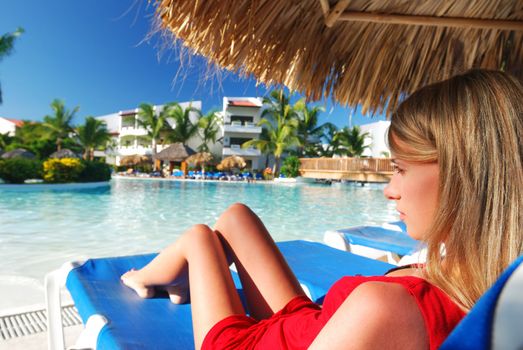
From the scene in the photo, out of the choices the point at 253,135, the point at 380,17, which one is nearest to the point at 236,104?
the point at 253,135

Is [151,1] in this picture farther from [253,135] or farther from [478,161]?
[253,135]

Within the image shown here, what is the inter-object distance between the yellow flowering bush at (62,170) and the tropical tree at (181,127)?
542 inches

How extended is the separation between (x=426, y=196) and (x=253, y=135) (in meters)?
30.9

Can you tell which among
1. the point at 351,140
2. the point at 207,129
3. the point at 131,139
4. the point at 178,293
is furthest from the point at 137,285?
the point at 131,139

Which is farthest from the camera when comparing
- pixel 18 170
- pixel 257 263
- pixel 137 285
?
pixel 18 170

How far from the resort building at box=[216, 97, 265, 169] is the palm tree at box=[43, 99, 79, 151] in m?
11.6

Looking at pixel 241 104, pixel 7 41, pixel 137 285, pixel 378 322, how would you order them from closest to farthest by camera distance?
pixel 378 322
pixel 137 285
pixel 7 41
pixel 241 104

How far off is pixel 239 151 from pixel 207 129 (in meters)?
3.20

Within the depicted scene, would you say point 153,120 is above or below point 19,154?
above

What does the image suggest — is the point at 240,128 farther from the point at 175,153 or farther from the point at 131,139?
the point at 131,139

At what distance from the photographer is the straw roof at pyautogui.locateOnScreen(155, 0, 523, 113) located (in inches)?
87.7

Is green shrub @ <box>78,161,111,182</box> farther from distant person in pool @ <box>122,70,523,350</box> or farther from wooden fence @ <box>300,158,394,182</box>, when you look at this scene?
distant person in pool @ <box>122,70,523,350</box>

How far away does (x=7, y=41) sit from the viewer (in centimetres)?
1705

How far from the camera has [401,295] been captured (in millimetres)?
625
